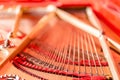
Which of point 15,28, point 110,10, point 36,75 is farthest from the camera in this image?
point 110,10

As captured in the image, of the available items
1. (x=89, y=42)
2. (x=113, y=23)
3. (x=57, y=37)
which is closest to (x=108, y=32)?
(x=113, y=23)

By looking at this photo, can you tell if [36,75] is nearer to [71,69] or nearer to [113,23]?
[71,69]

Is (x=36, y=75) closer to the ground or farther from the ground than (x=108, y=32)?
closer to the ground

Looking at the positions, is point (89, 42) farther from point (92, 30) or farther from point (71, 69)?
point (71, 69)

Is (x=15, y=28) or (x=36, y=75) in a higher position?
(x=15, y=28)

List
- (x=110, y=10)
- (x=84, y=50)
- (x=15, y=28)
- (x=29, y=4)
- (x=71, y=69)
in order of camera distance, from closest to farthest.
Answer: (x=71, y=69) < (x=84, y=50) < (x=15, y=28) < (x=110, y=10) < (x=29, y=4)

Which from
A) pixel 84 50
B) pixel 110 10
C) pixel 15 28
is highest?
pixel 110 10

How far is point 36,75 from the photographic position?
61.8 inches

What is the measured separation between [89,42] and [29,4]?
91 cm

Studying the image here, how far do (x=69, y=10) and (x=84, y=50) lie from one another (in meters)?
0.90

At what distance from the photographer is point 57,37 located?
217 centimetres

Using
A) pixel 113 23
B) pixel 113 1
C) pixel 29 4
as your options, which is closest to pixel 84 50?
pixel 113 23

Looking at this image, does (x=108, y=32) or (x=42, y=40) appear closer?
(x=42, y=40)

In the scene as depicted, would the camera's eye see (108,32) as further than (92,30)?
Yes
